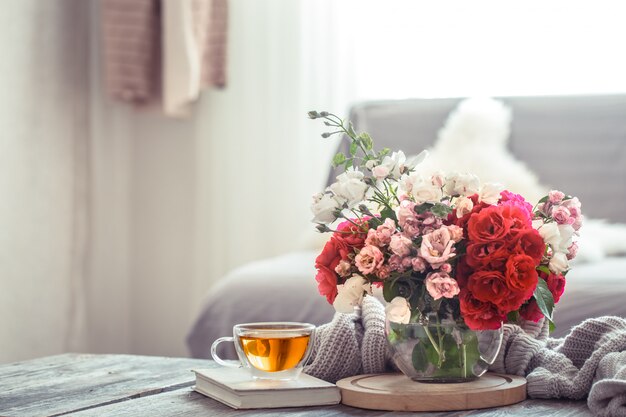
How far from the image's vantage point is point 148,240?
388cm

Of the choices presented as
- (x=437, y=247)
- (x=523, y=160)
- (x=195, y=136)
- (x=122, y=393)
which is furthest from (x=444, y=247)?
(x=195, y=136)

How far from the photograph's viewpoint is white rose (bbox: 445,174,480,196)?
115 cm

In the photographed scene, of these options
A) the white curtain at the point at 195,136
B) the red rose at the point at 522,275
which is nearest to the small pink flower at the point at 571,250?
the red rose at the point at 522,275

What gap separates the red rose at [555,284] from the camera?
1.17 meters

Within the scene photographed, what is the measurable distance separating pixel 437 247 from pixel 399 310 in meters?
0.09

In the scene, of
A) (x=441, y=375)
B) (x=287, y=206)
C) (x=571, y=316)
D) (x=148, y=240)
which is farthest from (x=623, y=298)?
(x=148, y=240)

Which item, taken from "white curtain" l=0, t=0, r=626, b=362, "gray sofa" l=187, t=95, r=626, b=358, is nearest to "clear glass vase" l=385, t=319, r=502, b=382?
"gray sofa" l=187, t=95, r=626, b=358

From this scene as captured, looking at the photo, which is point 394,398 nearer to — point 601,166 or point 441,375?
point 441,375

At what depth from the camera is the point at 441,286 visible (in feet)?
3.65

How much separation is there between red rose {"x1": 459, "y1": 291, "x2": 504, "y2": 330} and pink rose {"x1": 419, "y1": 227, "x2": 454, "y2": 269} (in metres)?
0.05

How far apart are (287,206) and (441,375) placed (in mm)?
2421

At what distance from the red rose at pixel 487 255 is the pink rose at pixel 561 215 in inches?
3.7

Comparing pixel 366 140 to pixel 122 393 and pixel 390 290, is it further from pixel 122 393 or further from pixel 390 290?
pixel 122 393

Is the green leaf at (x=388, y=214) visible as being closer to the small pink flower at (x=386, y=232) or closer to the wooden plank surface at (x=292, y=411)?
the small pink flower at (x=386, y=232)
